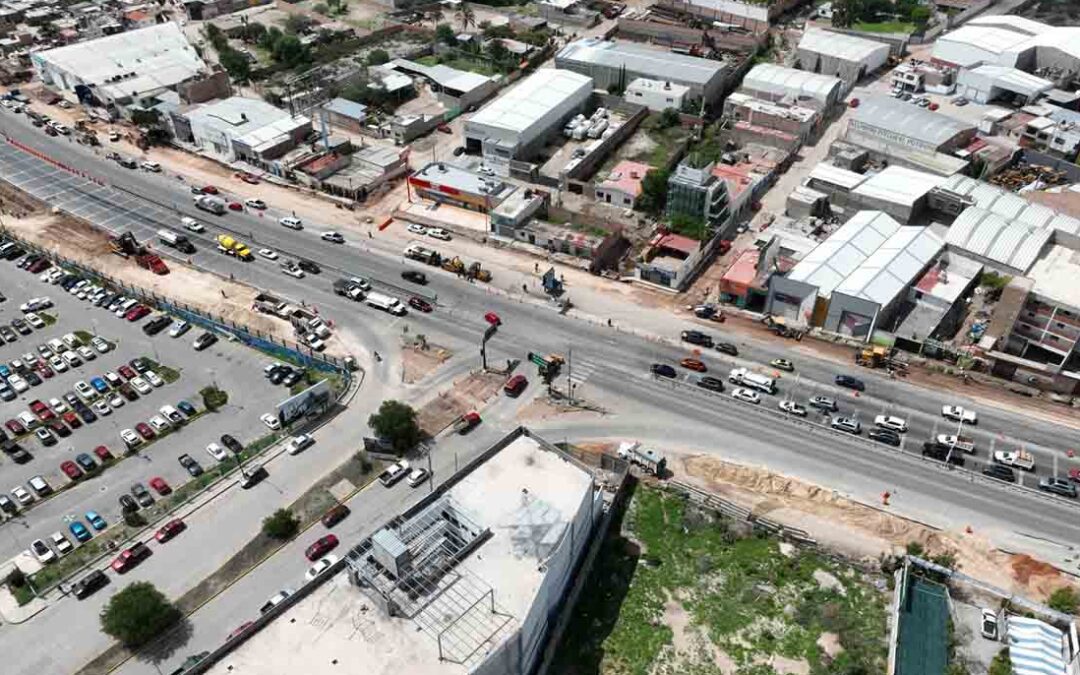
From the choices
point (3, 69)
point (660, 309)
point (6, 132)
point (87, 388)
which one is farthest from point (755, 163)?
point (3, 69)

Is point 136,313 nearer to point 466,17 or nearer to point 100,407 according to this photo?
point 100,407

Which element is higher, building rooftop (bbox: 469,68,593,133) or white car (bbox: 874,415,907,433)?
building rooftop (bbox: 469,68,593,133)

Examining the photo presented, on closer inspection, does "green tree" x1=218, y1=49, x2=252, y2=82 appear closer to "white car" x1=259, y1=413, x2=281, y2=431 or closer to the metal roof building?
the metal roof building

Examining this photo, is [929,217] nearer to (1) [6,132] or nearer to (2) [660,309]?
(2) [660,309]

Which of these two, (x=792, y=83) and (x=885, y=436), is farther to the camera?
(x=792, y=83)

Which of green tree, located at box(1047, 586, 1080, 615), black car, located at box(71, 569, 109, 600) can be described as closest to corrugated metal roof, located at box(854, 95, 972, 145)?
green tree, located at box(1047, 586, 1080, 615)

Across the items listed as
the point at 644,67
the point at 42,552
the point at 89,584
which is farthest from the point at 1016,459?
the point at 644,67
